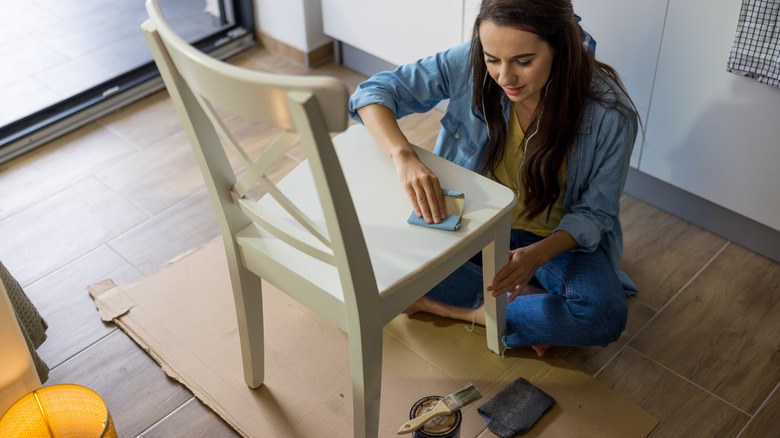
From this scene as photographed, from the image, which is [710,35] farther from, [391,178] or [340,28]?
[340,28]

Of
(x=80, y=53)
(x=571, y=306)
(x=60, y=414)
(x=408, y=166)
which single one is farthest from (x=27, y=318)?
(x=80, y=53)

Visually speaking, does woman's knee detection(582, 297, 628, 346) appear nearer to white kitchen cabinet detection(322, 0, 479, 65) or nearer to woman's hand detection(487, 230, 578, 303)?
woman's hand detection(487, 230, 578, 303)

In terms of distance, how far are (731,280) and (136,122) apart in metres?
1.77

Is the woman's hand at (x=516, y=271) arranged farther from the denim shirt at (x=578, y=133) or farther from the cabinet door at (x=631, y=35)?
the cabinet door at (x=631, y=35)

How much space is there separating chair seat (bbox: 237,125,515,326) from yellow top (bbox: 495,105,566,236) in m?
0.24

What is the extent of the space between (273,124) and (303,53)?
180 cm

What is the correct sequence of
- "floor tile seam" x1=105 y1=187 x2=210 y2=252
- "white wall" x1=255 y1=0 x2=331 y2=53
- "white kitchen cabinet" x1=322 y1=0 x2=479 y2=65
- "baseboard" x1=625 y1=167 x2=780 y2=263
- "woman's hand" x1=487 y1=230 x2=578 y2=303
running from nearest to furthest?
"woman's hand" x1=487 y1=230 x2=578 y2=303
"baseboard" x1=625 y1=167 x2=780 y2=263
"floor tile seam" x1=105 y1=187 x2=210 y2=252
"white kitchen cabinet" x1=322 y1=0 x2=479 y2=65
"white wall" x1=255 y1=0 x2=331 y2=53

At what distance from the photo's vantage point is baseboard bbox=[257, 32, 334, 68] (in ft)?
8.71

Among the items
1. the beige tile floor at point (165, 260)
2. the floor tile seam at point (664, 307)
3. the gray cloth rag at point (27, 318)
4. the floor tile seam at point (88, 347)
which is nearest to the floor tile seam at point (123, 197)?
the beige tile floor at point (165, 260)

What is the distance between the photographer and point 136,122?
2.39 meters

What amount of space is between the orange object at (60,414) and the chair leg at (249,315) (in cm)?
28

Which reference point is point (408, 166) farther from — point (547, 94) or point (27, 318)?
point (27, 318)

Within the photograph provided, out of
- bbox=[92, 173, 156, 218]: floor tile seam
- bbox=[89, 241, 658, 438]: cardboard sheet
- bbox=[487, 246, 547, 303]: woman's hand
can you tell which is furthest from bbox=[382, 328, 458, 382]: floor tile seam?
bbox=[92, 173, 156, 218]: floor tile seam

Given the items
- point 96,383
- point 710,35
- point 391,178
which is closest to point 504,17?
point 391,178
